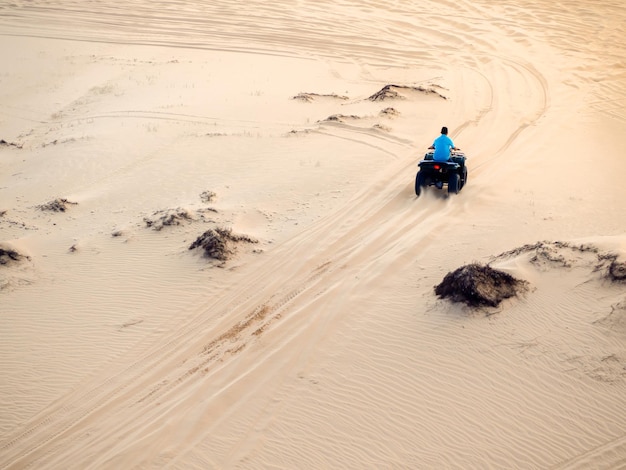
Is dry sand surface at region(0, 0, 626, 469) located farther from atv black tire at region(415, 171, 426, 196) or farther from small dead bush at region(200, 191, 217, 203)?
atv black tire at region(415, 171, 426, 196)

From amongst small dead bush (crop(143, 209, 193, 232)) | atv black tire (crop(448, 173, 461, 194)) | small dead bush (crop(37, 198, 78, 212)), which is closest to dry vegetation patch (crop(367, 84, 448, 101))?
atv black tire (crop(448, 173, 461, 194))

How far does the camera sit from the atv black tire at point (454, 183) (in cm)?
1172

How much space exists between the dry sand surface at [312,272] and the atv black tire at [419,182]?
21 cm

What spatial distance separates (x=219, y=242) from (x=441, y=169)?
4.70 m

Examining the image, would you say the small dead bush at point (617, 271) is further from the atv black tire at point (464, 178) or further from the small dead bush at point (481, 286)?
the atv black tire at point (464, 178)

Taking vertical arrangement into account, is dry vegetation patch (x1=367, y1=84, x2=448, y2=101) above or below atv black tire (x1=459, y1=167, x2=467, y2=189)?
above

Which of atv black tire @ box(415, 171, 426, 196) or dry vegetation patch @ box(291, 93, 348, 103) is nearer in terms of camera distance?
atv black tire @ box(415, 171, 426, 196)

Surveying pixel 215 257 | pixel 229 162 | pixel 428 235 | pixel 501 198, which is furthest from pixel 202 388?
pixel 229 162

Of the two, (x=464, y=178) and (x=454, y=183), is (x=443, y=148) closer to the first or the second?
(x=454, y=183)

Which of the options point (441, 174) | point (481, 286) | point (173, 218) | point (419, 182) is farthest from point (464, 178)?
point (173, 218)

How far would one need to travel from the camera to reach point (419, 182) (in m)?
11.9

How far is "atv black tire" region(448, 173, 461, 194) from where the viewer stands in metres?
11.7

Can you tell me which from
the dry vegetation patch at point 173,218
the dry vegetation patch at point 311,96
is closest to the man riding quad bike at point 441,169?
the dry vegetation patch at point 173,218

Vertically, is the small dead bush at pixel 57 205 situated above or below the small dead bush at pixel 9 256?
above
